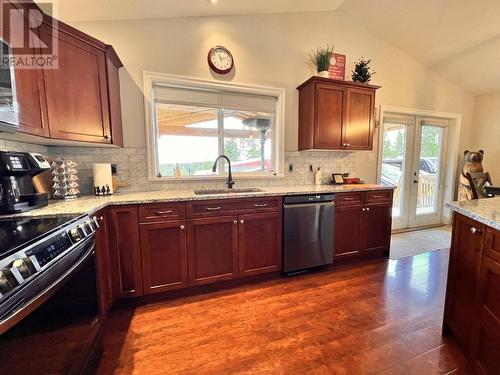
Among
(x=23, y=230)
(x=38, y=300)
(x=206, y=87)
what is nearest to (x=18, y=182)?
(x=23, y=230)

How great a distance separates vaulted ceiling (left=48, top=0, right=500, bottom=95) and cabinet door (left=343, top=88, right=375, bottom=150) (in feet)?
3.34

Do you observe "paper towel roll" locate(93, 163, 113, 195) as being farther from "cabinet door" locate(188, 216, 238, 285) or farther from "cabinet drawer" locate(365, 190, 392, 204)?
"cabinet drawer" locate(365, 190, 392, 204)

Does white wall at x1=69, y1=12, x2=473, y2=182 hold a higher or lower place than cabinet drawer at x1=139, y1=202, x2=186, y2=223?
higher

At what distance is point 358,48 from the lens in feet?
10.6

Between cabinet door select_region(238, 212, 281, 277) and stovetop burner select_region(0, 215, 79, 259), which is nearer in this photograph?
stovetop burner select_region(0, 215, 79, 259)

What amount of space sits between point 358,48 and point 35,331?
416cm

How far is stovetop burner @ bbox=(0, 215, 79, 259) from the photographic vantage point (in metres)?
0.86

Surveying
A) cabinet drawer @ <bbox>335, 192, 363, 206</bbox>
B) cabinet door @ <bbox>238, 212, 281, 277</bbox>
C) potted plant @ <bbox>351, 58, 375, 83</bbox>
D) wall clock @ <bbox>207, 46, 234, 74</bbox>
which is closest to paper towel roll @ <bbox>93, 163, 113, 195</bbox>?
cabinet door @ <bbox>238, 212, 281, 277</bbox>

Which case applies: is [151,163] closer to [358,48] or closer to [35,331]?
[35,331]

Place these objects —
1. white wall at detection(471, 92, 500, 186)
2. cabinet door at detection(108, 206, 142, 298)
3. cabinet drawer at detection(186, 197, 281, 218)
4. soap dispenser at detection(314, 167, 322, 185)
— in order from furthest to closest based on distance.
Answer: white wall at detection(471, 92, 500, 186)
soap dispenser at detection(314, 167, 322, 185)
cabinet drawer at detection(186, 197, 281, 218)
cabinet door at detection(108, 206, 142, 298)

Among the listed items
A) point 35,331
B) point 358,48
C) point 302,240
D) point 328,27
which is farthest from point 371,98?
point 35,331

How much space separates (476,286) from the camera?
1309mm

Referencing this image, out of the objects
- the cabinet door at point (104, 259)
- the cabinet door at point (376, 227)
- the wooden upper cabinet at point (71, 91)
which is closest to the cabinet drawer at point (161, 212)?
the cabinet door at point (104, 259)

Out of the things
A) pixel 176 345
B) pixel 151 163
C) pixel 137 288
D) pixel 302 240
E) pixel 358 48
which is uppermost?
pixel 358 48
